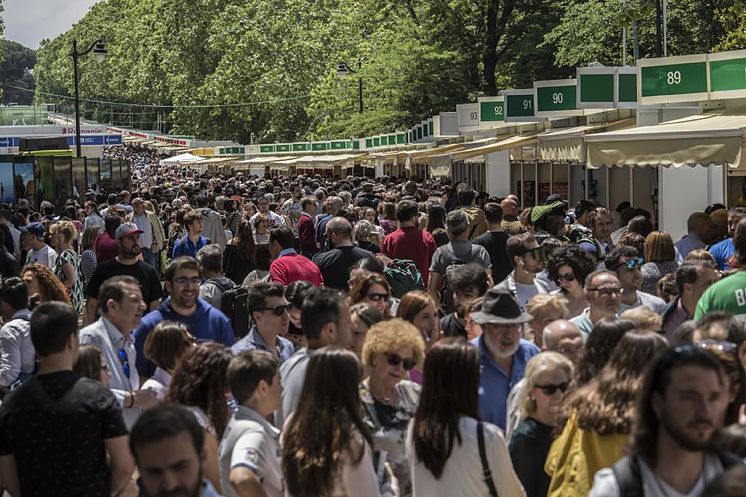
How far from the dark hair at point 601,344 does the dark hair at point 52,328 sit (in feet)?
7.28

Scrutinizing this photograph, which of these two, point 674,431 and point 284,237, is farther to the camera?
point 284,237

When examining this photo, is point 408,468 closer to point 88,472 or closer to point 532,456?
point 532,456

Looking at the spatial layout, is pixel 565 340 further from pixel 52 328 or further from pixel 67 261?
pixel 67 261

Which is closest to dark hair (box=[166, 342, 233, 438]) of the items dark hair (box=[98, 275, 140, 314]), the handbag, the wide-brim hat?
the handbag

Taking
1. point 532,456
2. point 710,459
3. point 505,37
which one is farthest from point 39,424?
point 505,37

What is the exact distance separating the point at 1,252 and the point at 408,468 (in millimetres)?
9089

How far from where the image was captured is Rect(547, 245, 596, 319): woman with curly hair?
29.8ft

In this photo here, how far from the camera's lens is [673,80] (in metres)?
18.9

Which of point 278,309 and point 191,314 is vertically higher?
point 278,309

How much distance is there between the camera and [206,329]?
9.03m

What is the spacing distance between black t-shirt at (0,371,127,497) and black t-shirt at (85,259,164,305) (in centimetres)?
517

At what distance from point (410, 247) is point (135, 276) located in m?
2.66

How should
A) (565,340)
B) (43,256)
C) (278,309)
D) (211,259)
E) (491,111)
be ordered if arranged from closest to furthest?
(565,340), (278,309), (211,259), (43,256), (491,111)

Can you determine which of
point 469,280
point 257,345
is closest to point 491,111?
point 469,280
